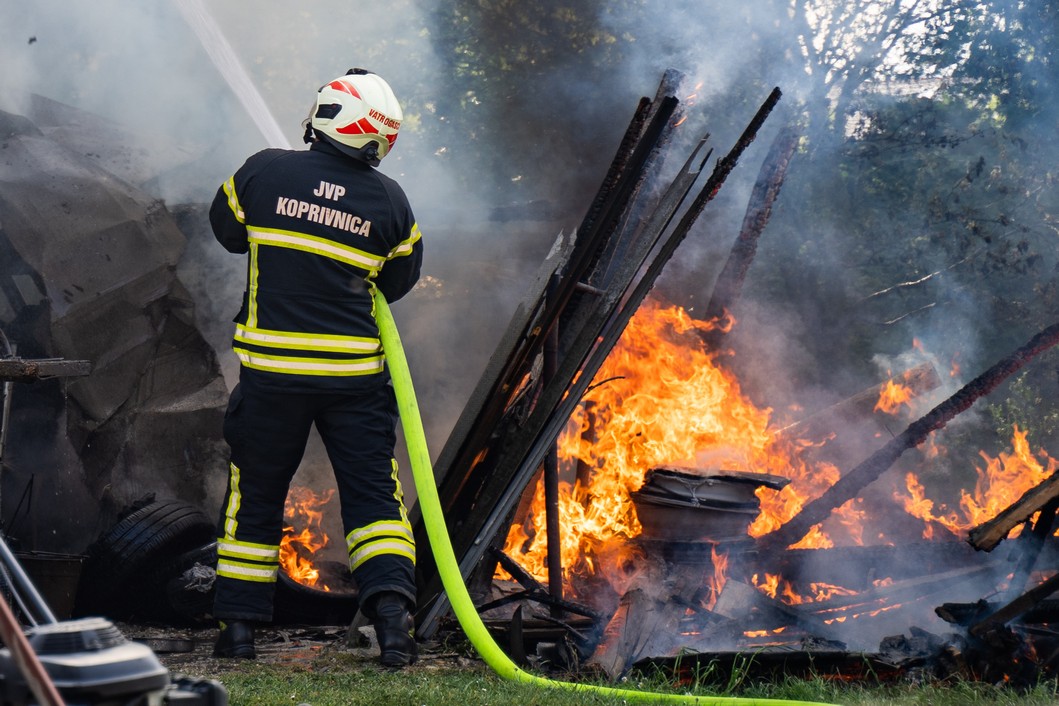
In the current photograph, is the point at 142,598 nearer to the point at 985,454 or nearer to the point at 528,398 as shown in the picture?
the point at 528,398

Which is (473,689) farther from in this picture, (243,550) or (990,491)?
(990,491)

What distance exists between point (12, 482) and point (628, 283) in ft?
11.3

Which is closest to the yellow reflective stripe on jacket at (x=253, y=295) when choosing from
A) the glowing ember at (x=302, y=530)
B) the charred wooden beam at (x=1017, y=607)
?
the glowing ember at (x=302, y=530)

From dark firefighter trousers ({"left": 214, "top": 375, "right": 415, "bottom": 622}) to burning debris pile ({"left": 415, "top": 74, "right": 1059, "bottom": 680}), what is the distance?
637mm

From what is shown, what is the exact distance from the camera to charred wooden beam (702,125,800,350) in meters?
7.65

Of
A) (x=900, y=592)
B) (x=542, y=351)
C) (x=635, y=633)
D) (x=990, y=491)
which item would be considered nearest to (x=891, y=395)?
(x=990, y=491)

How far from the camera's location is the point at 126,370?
6.42m

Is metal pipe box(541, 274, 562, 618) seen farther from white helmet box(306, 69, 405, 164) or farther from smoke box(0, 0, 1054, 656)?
smoke box(0, 0, 1054, 656)

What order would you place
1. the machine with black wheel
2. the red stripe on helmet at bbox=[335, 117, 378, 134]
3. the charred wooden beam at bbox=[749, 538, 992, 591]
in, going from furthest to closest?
the charred wooden beam at bbox=[749, 538, 992, 591]
the red stripe on helmet at bbox=[335, 117, 378, 134]
the machine with black wheel

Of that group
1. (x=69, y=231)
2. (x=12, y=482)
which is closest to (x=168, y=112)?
(x=69, y=231)

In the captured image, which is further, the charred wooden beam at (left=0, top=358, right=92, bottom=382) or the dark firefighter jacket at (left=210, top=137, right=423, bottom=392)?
the dark firefighter jacket at (left=210, top=137, right=423, bottom=392)

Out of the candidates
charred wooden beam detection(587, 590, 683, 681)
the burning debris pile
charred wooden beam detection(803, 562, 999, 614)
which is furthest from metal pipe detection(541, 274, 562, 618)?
charred wooden beam detection(803, 562, 999, 614)

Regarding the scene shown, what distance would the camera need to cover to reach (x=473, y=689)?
12.2ft

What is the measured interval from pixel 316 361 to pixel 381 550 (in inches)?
31.8
